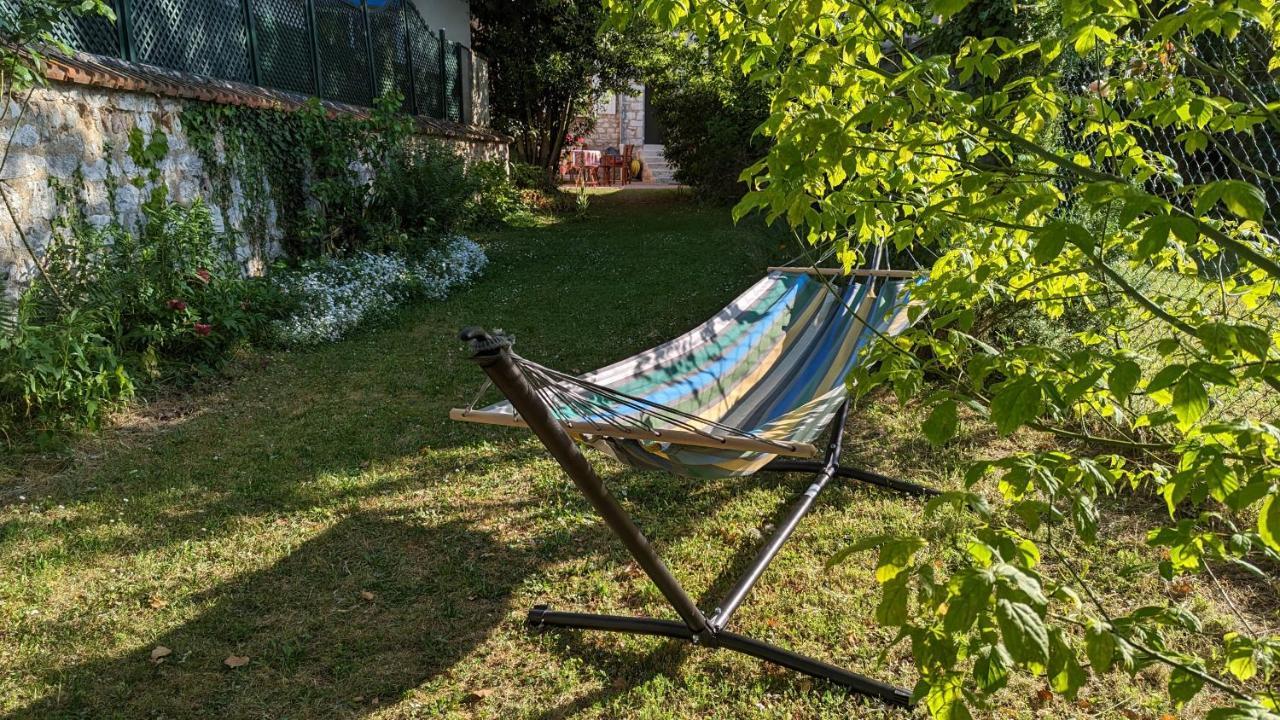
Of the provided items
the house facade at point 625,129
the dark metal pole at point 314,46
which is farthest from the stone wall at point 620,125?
the dark metal pole at point 314,46

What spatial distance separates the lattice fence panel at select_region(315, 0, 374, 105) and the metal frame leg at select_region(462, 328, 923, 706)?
6.74 m

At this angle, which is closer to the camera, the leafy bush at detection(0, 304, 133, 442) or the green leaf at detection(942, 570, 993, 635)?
the green leaf at detection(942, 570, 993, 635)

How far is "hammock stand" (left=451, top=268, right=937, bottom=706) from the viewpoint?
1.72 m

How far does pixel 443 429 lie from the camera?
4094mm

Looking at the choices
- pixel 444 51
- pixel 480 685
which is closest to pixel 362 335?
pixel 480 685

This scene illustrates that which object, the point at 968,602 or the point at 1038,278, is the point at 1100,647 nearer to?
the point at 968,602

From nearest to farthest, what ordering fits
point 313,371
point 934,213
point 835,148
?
point 835,148 < point 934,213 < point 313,371

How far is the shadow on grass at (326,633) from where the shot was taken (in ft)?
7.29

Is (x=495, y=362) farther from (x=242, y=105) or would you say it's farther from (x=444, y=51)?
(x=444, y=51)

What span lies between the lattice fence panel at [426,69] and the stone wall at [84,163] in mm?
4608

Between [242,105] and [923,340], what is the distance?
583 cm

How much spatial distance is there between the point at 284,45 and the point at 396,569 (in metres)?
5.86

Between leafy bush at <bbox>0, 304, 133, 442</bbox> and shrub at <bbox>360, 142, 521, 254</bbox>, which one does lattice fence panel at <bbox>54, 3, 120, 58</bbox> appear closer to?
leafy bush at <bbox>0, 304, 133, 442</bbox>

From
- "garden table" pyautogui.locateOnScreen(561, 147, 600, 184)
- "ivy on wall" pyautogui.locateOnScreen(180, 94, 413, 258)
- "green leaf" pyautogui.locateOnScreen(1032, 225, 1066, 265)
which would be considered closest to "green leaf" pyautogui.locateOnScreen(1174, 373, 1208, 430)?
"green leaf" pyautogui.locateOnScreen(1032, 225, 1066, 265)
